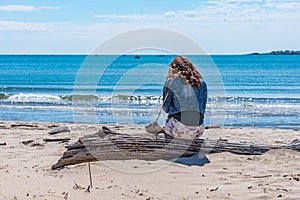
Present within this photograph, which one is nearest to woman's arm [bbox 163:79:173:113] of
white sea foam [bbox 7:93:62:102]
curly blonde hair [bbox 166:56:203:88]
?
curly blonde hair [bbox 166:56:203:88]

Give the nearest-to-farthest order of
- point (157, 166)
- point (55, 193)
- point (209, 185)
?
point (55, 193), point (209, 185), point (157, 166)

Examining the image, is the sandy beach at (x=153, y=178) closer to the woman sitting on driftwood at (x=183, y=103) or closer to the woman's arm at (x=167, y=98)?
the woman sitting on driftwood at (x=183, y=103)

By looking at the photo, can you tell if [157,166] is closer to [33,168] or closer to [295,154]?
[33,168]

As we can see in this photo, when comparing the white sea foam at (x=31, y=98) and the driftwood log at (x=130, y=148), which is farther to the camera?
the white sea foam at (x=31, y=98)

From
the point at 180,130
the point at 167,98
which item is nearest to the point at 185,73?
the point at 167,98

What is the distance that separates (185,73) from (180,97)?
16.1 inches

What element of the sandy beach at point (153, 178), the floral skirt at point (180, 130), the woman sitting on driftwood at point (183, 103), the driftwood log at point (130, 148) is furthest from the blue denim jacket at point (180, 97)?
the sandy beach at point (153, 178)

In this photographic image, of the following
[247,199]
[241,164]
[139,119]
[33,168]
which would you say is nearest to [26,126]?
[139,119]

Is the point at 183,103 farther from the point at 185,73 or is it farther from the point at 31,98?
the point at 31,98

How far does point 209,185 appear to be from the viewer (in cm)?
641

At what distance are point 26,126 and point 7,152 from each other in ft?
16.8

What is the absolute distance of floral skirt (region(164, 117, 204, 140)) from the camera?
799cm

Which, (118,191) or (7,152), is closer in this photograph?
(118,191)

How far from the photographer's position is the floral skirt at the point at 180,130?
315 inches
